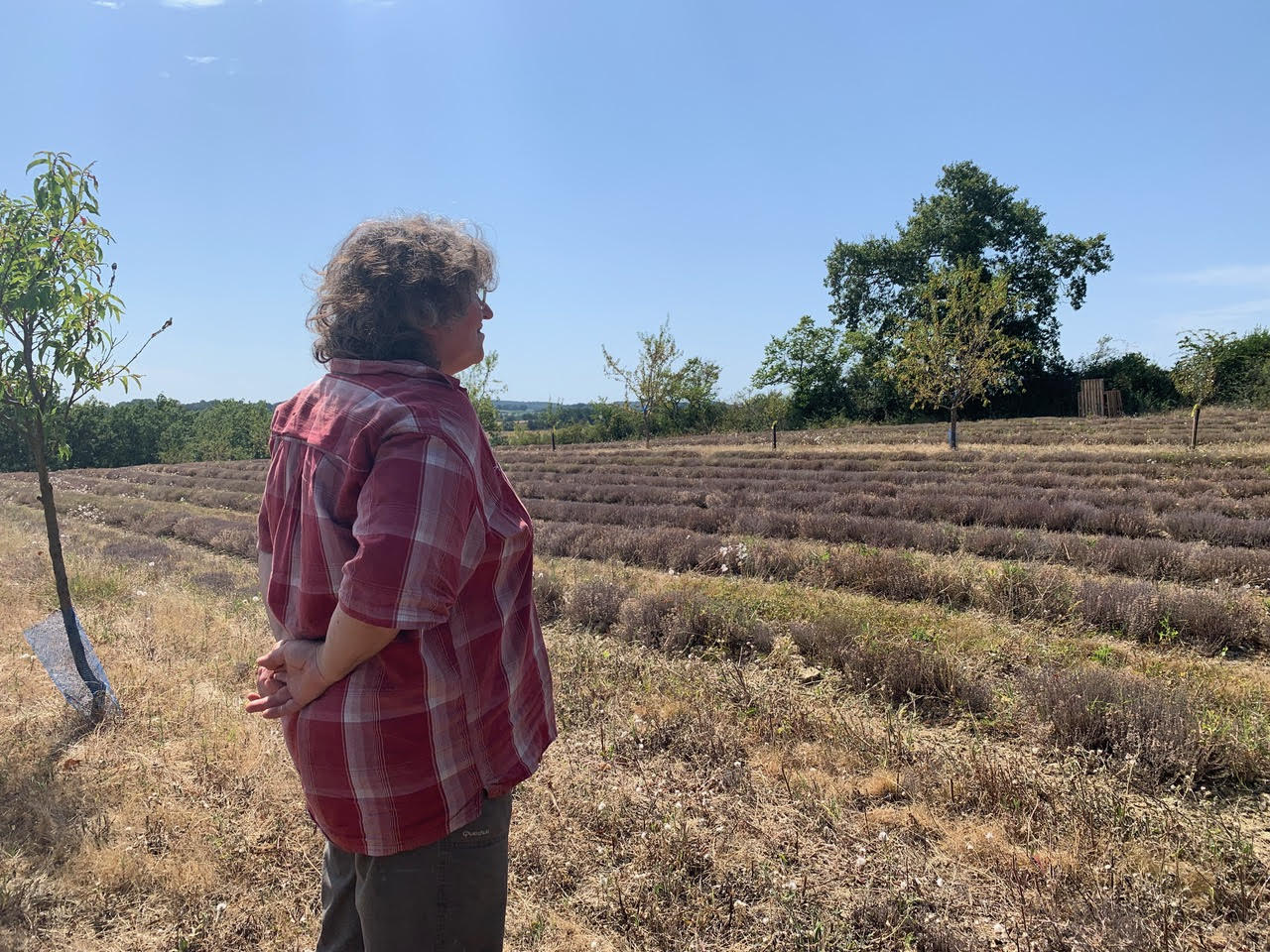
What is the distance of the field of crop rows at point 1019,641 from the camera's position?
268cm

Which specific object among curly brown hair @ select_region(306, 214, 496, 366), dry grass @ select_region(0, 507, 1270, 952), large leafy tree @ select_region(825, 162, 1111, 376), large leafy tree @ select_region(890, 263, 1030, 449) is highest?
large leafy tree @ select_region(825, 162, 1111, 376)

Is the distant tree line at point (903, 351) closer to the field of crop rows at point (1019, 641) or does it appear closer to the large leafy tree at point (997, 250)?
the large leafy tree at point (997, 250)

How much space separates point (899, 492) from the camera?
1290 centimetres

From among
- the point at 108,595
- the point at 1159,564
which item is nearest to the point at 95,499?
the point at 108,595

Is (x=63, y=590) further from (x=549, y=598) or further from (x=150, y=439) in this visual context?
(x=150, y=439)

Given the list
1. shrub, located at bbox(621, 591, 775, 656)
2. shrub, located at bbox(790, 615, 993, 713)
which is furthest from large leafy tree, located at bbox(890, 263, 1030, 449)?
shrub, located at bbox(790, 615, 993, 713)

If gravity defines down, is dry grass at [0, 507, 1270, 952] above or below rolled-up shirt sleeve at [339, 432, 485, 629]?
below

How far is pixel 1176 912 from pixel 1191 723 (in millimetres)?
1409

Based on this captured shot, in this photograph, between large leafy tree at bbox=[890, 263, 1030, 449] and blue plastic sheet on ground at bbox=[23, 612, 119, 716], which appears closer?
blue plastic sheet on ground at bbox=[23, 612, 119, 716]

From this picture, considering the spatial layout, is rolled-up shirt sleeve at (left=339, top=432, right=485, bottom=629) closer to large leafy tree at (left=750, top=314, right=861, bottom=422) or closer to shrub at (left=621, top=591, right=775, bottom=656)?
shrub at (left=621, top=591, right=775, bottom=656)

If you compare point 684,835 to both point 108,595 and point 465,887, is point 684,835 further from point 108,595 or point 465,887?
point 108,595

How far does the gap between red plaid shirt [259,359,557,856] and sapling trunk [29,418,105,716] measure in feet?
13.2

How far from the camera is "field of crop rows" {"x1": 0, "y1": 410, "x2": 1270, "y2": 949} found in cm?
268

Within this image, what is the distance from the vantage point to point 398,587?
1.31 m
